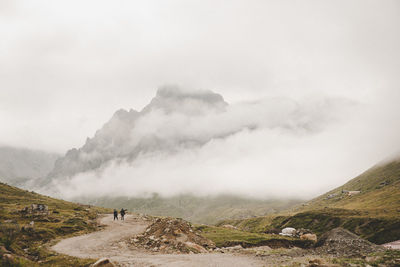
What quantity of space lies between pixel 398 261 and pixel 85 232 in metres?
62.0

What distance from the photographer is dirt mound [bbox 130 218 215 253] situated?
44.0 meters

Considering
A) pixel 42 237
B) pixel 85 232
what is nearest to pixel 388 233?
pixel 85 232

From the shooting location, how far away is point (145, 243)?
48188 millimetres

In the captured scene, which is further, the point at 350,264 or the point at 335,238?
the point at 335,238

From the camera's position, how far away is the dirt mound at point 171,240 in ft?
144

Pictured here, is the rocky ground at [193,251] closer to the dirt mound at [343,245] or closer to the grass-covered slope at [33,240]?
the dirt mound at [343,245]

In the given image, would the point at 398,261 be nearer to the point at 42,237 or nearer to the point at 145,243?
the point at 145,243

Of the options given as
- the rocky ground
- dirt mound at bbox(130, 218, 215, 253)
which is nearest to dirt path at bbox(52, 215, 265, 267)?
the rocky ground

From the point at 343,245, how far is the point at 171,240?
30359 millimetres

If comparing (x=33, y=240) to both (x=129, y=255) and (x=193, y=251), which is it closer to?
(x=129, y=255)

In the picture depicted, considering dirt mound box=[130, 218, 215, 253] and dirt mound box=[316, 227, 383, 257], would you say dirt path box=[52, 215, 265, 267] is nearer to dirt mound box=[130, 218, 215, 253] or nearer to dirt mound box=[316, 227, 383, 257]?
dirt mound box=[130, 218, 215, 253]

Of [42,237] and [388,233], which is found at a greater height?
[42,237]

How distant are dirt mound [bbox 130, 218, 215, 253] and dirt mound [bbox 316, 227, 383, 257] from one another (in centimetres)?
2152

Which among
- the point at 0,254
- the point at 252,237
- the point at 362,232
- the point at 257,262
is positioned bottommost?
the point at 362,232
